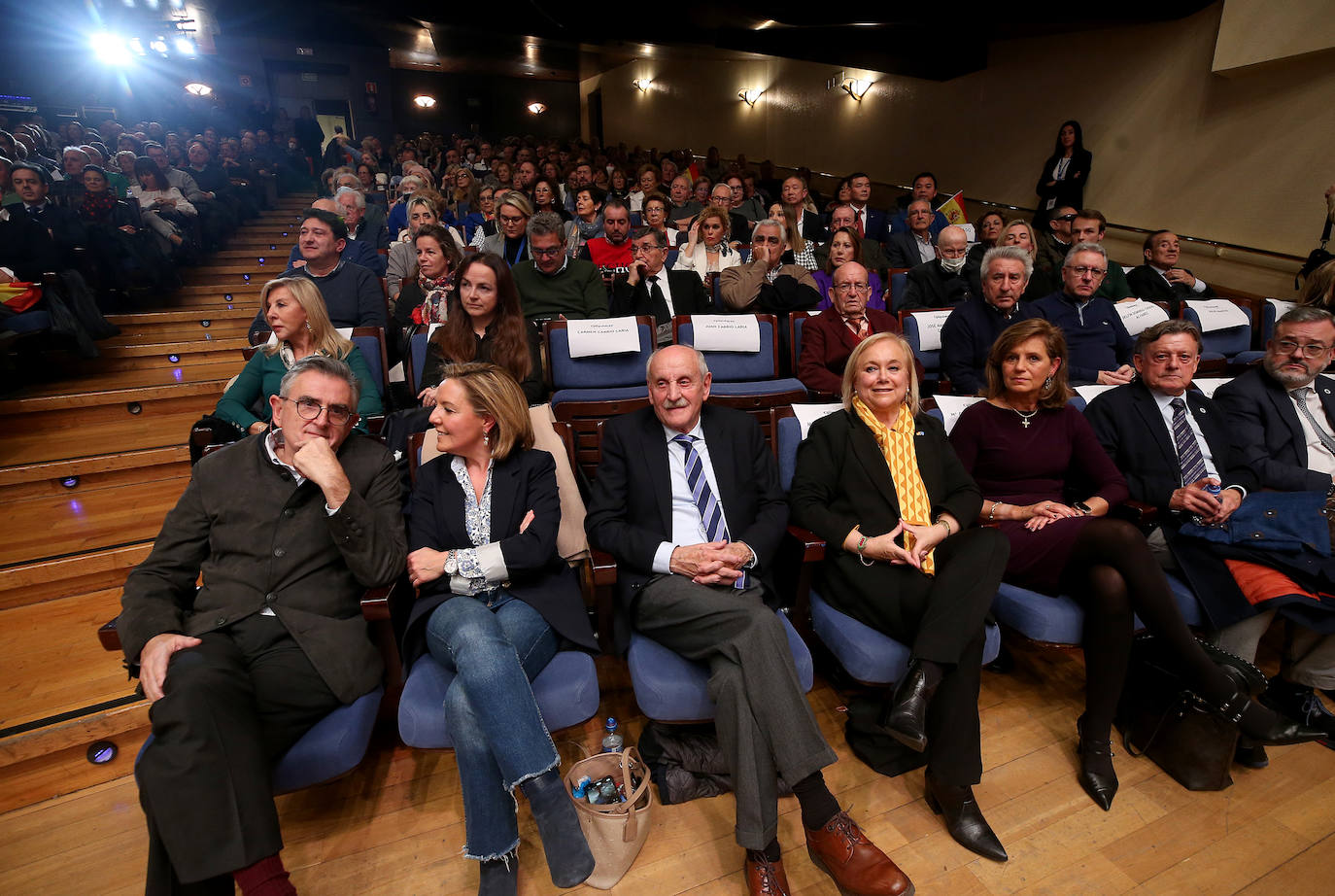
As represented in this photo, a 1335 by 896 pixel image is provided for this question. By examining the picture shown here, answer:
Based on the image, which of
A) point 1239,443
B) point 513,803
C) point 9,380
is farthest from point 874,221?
point 9,380

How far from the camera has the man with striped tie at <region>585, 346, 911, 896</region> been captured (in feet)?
4.33

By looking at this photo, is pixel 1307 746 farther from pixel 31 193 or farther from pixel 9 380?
pixel 31 193

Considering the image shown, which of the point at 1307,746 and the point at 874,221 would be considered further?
the point at 874,221

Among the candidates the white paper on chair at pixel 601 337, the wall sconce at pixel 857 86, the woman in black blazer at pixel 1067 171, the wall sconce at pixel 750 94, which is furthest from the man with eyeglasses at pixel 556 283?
the wall sconce at pixel 750 94

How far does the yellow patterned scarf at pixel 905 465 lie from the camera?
5.59 ft

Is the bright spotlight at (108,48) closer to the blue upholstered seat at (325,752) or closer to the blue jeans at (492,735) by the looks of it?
the blue upholstered seat at (325,752)

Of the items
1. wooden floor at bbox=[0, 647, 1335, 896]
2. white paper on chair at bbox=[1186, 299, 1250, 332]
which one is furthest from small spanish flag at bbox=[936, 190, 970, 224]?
wooden floor at bbox=[0, 647, 1335, 896]

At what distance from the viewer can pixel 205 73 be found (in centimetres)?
1154

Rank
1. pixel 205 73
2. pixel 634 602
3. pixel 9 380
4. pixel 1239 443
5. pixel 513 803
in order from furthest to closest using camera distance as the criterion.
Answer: pixel 205 73
pixel 9 380
pixel 1239 443
pixel 634 602
pixel 513 803

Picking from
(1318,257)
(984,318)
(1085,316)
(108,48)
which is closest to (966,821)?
(984,318)

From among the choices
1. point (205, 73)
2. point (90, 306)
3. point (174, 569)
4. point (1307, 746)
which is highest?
point (205, 73)

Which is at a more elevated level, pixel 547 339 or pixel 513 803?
pixel 547 339

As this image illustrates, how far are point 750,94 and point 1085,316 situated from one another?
8.88 metres

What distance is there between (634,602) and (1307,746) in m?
1.98
